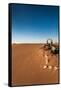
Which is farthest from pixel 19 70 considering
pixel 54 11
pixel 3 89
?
pixel 54 11

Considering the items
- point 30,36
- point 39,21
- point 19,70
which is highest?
point 39,21

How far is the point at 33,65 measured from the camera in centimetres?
185

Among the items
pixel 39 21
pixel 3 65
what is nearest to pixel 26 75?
pixel 3 65

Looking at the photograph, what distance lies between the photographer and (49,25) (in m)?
1.88

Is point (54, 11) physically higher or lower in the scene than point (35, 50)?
higher

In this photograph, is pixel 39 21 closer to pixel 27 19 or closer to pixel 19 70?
pixel 27 19

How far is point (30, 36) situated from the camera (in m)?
1.85

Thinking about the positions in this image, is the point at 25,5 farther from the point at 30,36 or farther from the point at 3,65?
the point at 3,65

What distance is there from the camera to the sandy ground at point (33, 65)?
5.96ft

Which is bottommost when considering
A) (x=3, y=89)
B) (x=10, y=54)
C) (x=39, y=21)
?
(x=3, y=89)

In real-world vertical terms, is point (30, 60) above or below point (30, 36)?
below

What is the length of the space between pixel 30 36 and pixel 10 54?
0.21 metres

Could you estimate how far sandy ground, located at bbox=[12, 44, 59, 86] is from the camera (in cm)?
182

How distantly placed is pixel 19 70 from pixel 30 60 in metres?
0.11
